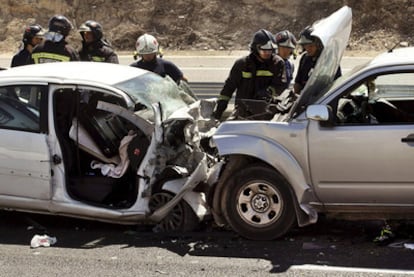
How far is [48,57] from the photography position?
28.7 ft

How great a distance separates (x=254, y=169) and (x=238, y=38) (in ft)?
59.7

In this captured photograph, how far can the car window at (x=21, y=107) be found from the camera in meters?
6.30

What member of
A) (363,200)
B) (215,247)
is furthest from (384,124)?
(215,247)

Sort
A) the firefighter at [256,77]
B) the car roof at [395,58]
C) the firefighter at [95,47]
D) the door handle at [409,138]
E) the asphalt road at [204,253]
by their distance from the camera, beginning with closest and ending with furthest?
1. the asphalt road at [204,253]
2. the door handle at [409,138]
3. the car roof at [395,58]
4. the firefighter at [256,77]
5. the firefighter at [95,47]

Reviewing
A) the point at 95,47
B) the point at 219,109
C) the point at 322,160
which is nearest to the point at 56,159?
the point at 219,109

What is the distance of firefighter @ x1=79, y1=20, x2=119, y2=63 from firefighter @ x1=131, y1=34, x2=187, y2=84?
804 mm

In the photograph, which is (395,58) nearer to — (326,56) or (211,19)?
(326,56)

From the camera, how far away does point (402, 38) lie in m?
22.5

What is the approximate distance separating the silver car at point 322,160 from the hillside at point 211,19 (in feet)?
53.8

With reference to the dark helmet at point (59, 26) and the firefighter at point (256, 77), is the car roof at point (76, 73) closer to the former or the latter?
the firefighter at point (256, 77)

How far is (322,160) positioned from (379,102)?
3.43 feet

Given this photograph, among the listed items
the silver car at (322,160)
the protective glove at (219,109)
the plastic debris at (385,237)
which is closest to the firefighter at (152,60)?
the protective glove at (219,109)

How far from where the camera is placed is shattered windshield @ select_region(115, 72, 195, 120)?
6.34m

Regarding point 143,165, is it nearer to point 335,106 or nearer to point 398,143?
point 335,106
